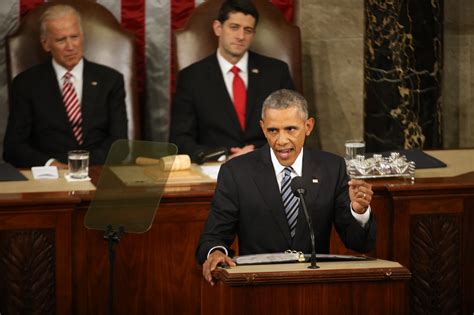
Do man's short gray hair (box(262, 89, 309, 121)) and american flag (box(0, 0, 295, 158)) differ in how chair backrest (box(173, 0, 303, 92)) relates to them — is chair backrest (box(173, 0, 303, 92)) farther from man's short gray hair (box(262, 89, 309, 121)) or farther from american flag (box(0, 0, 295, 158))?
man's short gray hair (box(262, 89, 309, 121))

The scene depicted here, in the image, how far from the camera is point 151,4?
24.1 feet

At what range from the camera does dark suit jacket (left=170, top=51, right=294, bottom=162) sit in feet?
21.4

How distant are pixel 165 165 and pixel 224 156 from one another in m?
1.52

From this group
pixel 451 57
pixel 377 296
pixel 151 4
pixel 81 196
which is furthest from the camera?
pixel 451 57

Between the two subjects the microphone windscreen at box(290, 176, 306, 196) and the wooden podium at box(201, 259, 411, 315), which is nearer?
the wooden podium at box(201, 259, 411, 315)

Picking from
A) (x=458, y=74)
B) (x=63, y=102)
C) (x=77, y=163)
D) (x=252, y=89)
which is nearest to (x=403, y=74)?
(x=458, y=74)

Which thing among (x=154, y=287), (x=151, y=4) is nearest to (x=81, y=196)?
(x=154, y=287)

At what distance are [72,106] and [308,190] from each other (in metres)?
2.67

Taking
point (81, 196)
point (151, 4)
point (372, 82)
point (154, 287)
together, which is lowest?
point (154, 287)

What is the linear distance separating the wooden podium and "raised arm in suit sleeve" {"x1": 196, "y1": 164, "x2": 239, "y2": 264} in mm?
463

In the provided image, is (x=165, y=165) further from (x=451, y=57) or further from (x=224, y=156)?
(x=451, y=57)

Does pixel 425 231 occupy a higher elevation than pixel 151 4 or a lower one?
lower

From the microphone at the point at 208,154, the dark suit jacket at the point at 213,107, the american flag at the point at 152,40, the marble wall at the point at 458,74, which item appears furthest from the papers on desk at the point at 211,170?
the marble wall at the point at 458,74

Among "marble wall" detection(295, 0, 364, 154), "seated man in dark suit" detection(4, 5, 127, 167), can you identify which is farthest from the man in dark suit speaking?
"marble wall" detection(295, 0, 364, 154)
